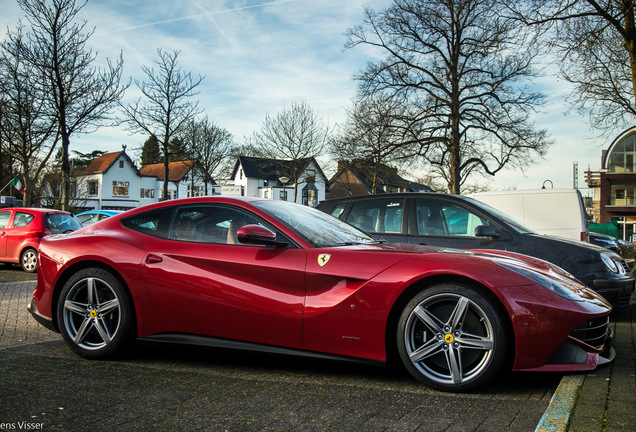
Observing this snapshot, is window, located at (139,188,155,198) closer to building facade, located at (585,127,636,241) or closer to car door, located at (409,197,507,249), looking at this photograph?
building facade, located at (585,127,636,241)

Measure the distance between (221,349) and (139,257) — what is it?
101 centimetres

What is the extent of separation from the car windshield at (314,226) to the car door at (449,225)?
2.27m

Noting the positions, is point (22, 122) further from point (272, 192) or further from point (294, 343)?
point (272, 192)

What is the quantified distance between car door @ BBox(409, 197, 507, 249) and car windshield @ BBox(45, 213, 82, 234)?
904cm

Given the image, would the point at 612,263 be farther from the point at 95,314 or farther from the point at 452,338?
the point at 95,314

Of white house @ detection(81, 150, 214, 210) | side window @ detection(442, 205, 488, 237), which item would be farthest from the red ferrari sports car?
white house @ detection(81, 150, 214, 210)

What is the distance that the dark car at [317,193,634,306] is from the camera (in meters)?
6.20

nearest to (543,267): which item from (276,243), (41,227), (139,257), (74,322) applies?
(276,243)

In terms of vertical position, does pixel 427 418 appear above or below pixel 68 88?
below

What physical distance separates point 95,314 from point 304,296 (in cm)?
177

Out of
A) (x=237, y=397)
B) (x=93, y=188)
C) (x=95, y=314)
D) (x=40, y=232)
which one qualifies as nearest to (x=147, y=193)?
(x=93, y=188)

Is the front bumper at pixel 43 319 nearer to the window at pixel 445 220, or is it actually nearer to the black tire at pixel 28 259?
the window at pixel 445 220

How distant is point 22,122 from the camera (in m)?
24.8

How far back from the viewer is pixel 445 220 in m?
6.81
